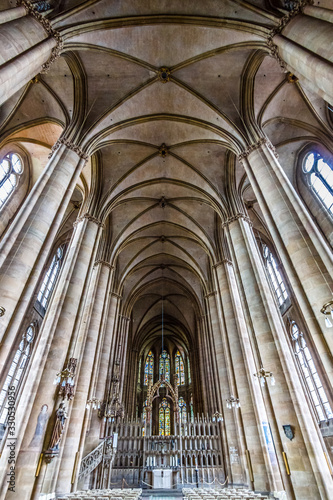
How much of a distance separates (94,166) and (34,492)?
14.6m

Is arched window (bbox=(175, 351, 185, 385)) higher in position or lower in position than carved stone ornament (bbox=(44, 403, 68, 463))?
higher

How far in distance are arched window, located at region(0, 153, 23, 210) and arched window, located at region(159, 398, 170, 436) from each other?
25732 millimetres

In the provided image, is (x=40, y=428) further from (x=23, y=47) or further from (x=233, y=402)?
(x=23, y=47)

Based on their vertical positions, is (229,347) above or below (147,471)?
above

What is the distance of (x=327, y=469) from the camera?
7469mm

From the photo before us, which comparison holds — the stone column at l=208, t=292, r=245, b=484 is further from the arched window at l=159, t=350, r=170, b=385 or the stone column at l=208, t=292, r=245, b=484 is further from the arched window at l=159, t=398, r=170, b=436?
the arched window at l=159, t=350, r=170, b=385

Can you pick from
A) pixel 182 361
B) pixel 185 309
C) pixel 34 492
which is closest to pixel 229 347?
pixel 34 492

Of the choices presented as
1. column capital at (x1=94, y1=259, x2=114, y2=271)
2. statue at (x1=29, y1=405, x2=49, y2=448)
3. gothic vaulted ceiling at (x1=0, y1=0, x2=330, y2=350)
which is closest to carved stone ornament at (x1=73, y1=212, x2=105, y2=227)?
gothic vaulted ceiling at (x1=0, y1=0, x2=330, y2=350)

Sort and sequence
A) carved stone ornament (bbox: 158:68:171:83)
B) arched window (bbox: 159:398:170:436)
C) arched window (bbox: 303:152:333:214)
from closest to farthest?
carved stone ornament (bbox: 158:68:171:83), arched window (bbox: 303:152:333:214), arched window (bbox: 159:398:170:436)

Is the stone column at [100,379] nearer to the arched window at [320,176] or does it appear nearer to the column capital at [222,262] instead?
the column capital at [222,262]

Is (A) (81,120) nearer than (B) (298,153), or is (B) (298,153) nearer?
(A) (81,120)

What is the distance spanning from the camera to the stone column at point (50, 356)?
7629 mm

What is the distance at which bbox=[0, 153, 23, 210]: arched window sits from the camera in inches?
555

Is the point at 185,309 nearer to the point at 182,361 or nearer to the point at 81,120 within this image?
the point at 182,361
